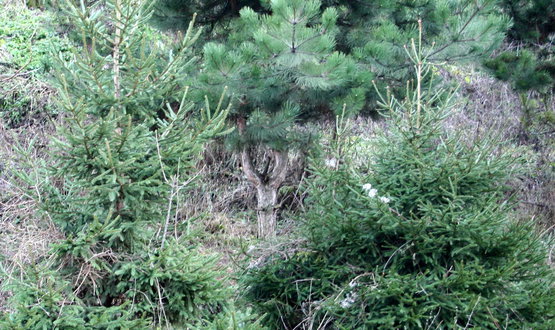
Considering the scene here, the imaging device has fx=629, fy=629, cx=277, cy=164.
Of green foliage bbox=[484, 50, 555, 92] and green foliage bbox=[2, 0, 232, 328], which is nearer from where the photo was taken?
green foliage bbox=[2, 0, 232, 328]

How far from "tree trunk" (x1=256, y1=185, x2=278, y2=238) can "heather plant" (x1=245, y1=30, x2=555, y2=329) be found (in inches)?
145

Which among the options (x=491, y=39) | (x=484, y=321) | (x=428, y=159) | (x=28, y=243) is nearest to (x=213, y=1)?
(x=491, y=39)

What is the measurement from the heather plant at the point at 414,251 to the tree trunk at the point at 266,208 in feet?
12.1

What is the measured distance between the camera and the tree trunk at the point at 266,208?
8609 millimetres

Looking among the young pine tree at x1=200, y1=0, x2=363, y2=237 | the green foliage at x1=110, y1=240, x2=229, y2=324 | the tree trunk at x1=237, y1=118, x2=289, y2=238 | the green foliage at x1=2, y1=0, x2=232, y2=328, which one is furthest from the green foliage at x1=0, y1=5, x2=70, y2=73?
the green foliage at x1=110, y1=240, x2=229, y2=324

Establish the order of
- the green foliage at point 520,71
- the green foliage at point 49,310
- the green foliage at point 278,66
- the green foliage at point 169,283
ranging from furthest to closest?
the green foliage at point 520,71, the green foliage at point 278,66, the green foliage at point 169,283, the green foliage at point 49,310

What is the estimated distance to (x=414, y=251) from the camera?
4.38 meters

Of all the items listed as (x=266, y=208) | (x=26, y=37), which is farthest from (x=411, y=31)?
(x=26, y=37)

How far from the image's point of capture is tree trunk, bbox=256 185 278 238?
861 cm

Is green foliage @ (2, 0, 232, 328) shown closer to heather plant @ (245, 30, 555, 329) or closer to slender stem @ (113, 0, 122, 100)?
slender stem @ (113, 0, 122, 100)

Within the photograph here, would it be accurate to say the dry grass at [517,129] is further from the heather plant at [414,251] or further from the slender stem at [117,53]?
the slender stem at [117,53]

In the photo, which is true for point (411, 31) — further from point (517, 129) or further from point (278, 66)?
point (517, 129)

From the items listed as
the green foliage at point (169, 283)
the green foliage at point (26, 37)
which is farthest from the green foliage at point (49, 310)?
the green foliage at point (26, 37)

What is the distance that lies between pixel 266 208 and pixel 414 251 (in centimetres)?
437
